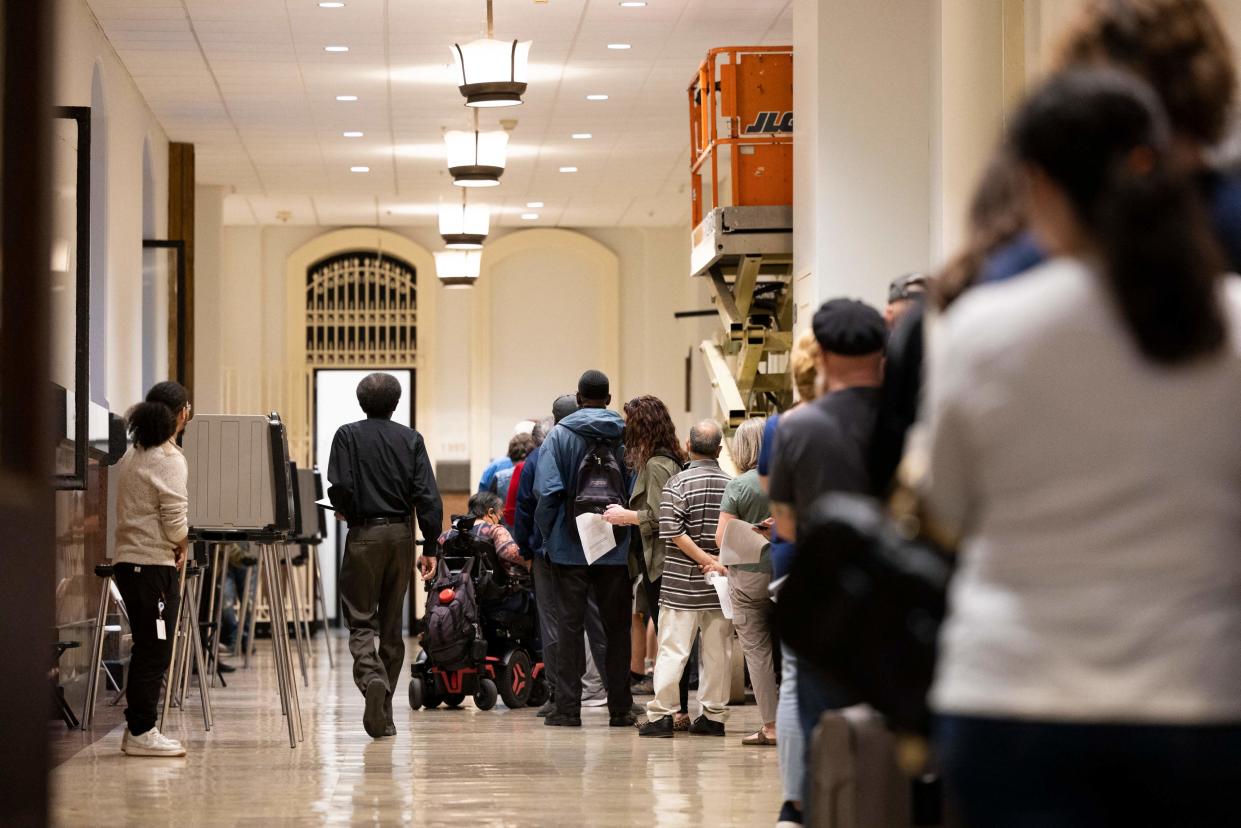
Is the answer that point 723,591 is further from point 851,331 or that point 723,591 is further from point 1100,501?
point 1100,501

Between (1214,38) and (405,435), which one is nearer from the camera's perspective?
(1214,38)

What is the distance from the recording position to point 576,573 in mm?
9250

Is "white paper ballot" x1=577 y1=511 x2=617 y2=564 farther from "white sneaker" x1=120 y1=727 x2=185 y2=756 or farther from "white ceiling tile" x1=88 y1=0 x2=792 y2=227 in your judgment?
"white ceiling tile" x1=88 y1=0 x2=792 y2=227

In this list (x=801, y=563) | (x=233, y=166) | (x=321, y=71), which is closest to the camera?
(x=801, y=563)

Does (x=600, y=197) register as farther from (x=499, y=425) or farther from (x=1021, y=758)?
(x=1021, y=758)

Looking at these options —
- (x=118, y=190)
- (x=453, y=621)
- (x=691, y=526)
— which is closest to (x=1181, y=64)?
(x=691, y=526)

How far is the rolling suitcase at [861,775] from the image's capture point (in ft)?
11.1

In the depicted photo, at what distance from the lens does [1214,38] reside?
250 cm

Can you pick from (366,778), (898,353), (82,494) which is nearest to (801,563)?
(898,353)

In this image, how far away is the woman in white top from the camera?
6.29 ft

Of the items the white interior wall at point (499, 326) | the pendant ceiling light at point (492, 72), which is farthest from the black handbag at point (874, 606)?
the white interior wall at point (499, 326)

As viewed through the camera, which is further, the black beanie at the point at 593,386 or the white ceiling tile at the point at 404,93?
the white ceiling tile at the point at 404,93

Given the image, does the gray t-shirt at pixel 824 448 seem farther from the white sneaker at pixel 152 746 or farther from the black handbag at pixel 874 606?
the white sneaker at pixel 152 746

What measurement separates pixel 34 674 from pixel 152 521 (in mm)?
5058
